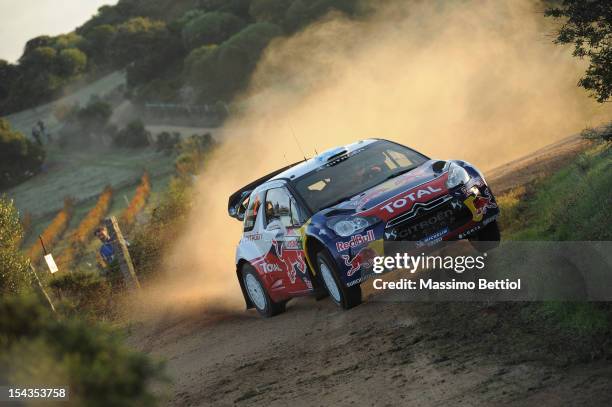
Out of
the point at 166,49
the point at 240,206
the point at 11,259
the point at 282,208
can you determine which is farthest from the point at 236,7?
the point at 282,208

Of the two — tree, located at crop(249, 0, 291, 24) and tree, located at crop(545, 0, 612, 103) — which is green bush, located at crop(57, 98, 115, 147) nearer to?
tree, located at crop(249, 0, 291, 24)

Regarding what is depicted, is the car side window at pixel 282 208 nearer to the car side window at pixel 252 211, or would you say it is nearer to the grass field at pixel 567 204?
the car side window at pixel 252 211

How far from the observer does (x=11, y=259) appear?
16578 millimetres

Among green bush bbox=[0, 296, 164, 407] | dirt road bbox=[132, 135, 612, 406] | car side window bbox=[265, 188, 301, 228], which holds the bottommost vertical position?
dirt road bbox=[132, 135, 612, 406]

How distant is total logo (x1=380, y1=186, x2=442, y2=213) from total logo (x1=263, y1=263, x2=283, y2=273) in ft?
6.95

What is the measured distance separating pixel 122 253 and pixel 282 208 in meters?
8.05

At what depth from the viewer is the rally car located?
9.84 meters

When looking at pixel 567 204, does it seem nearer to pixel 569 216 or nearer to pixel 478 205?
pixel 569 216

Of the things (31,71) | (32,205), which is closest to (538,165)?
(32,205)

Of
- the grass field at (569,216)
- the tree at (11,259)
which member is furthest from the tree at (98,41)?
the grass field at (569,216)

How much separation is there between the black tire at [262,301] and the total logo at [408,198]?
2.83 meters

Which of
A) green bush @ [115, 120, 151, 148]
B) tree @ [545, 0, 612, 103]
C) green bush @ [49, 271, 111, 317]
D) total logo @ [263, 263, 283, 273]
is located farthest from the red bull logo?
green bush @ [115, 120, 151, 148]

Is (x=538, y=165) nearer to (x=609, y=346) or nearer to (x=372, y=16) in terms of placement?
(x=609, y=346)

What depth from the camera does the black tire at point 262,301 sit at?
12156 millimetres
